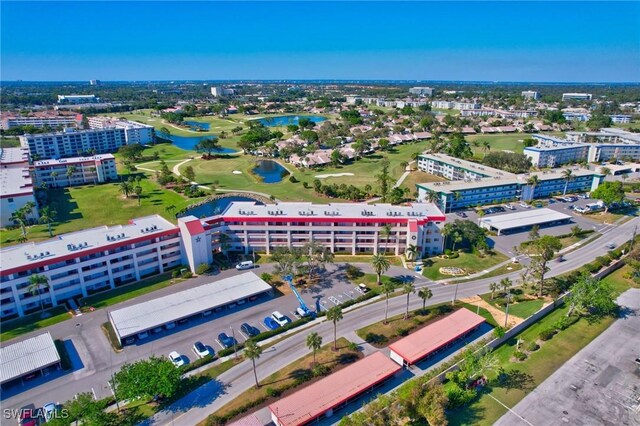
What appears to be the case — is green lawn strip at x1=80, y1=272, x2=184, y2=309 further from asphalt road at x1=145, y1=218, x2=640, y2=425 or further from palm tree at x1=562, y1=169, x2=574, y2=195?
palm tree at x1=562, y1=169, x2=574, y2=195

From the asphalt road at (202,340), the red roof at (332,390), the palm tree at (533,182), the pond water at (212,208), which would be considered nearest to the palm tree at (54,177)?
the pond water at (212,208)

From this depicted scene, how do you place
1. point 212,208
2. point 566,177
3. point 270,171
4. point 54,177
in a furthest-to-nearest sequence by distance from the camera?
point 270,171
point 54,177
point 566,177
point 212,208

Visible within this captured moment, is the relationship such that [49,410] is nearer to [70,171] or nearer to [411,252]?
[411,252]

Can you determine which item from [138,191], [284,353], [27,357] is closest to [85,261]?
[27,357]

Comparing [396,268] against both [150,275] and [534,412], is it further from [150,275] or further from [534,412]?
[150,275]

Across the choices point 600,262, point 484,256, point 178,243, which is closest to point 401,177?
point 484,256

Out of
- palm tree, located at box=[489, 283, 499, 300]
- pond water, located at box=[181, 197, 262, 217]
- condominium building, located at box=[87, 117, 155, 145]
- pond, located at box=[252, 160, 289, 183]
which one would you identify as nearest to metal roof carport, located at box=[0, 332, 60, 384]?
pond water, located at box=[181, 197, 262, 217]
